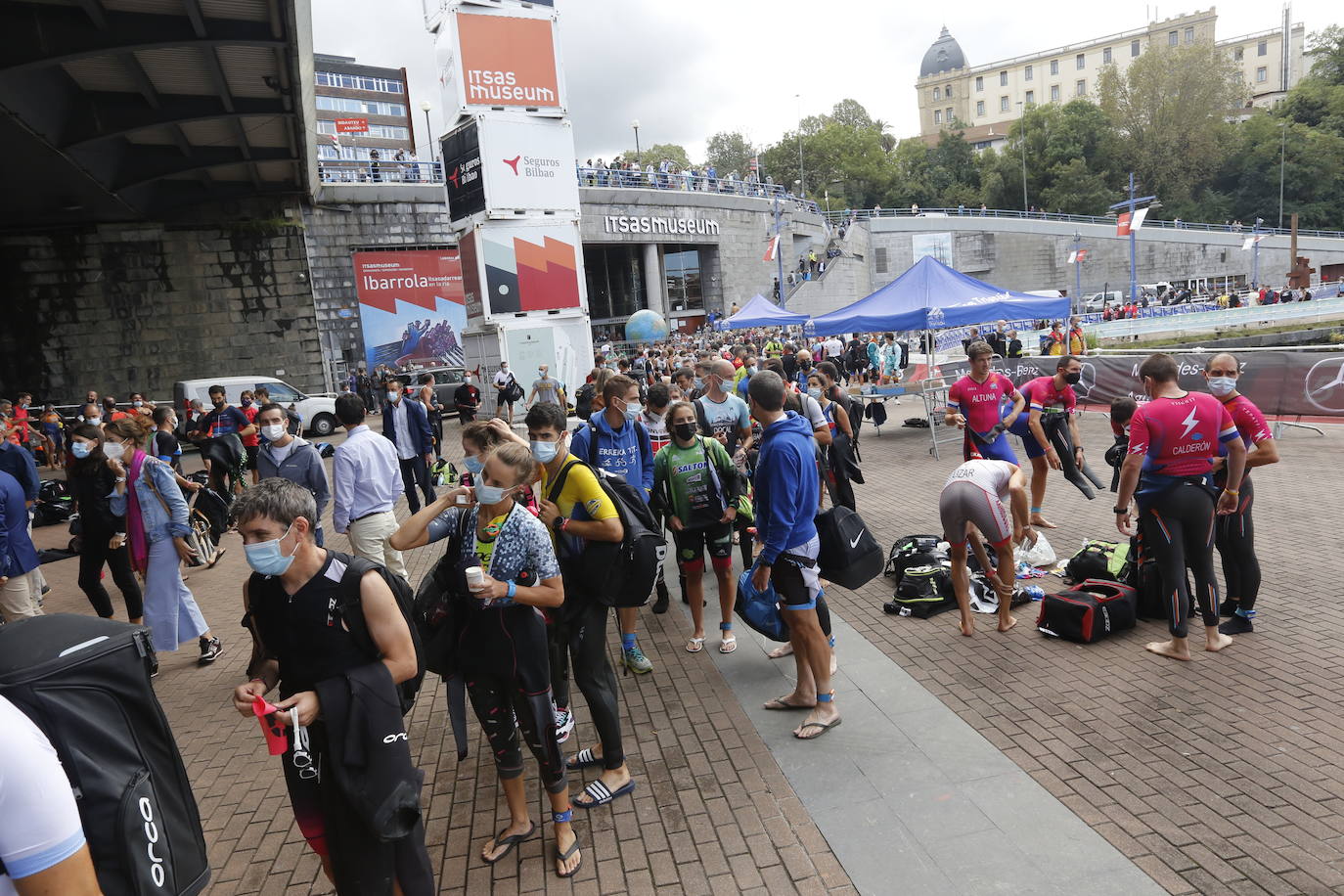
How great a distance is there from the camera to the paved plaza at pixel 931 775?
3.33 m

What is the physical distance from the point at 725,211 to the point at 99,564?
3861 cm

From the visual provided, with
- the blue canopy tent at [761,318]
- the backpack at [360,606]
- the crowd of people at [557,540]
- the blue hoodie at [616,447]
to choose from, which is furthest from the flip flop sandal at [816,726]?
the blue canopy tent at [761,318]

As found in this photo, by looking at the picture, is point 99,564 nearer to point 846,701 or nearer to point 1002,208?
point 846,701

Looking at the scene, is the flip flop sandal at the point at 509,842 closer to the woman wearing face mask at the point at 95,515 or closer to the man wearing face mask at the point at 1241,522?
the woman wearing face mask at the point at 95,515

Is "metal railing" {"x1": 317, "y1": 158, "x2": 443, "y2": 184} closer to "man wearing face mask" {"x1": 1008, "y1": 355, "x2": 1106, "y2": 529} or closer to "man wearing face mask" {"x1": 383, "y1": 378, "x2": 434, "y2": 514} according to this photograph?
"man wearing face mask" {"x1": 383, "y1": 378, "x2": 434, "y2": 514}

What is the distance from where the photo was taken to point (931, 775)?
401 centimetres

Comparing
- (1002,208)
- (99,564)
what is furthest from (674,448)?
(1002,208)

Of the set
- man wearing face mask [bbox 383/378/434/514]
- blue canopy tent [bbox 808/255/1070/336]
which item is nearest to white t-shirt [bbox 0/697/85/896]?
man wearing face mask [bbox 383/378/434/514]

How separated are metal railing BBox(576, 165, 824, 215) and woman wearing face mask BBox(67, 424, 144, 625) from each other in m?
31.2

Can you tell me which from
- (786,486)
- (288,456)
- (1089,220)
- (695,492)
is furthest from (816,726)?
(1089,220)

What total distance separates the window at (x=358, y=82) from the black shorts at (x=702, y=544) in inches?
3452

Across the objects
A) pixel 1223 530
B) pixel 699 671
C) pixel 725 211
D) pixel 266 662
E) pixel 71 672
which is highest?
pixel 725 211

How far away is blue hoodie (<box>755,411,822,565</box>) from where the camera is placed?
171 inches

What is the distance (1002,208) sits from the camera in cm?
7206
